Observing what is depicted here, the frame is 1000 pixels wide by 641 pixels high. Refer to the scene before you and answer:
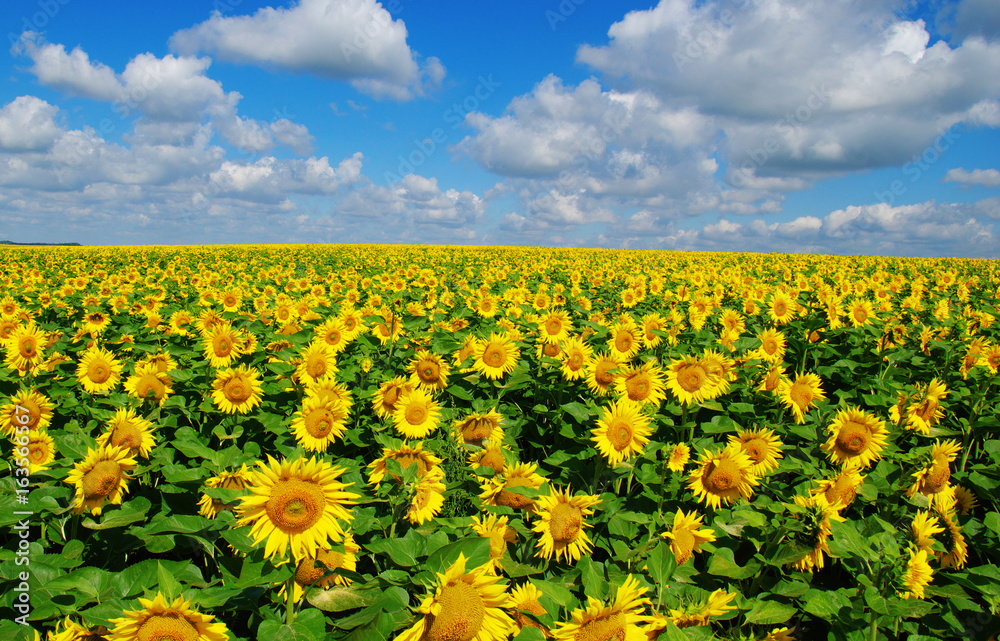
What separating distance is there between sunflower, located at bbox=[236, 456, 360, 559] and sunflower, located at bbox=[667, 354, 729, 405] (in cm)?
264

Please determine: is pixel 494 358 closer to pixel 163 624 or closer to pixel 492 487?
pixel 492 487

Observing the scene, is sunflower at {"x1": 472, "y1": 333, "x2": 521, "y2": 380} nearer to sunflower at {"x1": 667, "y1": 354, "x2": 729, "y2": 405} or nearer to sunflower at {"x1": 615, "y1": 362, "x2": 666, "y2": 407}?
sunflower at {"x1": 615, "y1": 362, "x2": 666, "y2": 407}

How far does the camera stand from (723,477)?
9.80 ft

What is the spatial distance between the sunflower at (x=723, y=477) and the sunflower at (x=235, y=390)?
3.32 meters

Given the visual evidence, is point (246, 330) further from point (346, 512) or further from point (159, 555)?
point (346, 512)

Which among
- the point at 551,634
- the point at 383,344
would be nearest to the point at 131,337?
the point at 383,344

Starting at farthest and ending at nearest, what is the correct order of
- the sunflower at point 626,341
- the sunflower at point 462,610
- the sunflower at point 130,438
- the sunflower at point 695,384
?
the sunflower at point 626,341, the sunflower at point 695,384, the sunflower at point 130,438, the sunflower at point 462,610

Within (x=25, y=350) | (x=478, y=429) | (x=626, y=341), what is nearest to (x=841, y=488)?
(x=626, y=341)

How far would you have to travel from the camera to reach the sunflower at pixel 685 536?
2.72 m

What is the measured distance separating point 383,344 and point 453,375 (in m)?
1.12

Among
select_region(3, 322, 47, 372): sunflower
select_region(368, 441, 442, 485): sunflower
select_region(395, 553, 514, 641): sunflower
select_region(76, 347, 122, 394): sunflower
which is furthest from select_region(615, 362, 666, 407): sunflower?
select_region(3, 322, 47, 372): sunflower

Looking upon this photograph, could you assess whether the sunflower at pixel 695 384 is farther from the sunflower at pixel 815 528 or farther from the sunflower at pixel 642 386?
the sunflower at pixel 815 528

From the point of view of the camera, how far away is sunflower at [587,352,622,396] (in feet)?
12.8

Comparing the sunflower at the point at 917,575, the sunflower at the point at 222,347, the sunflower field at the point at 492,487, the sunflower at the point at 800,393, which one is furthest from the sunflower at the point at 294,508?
the sunflower at the point at 800,393
